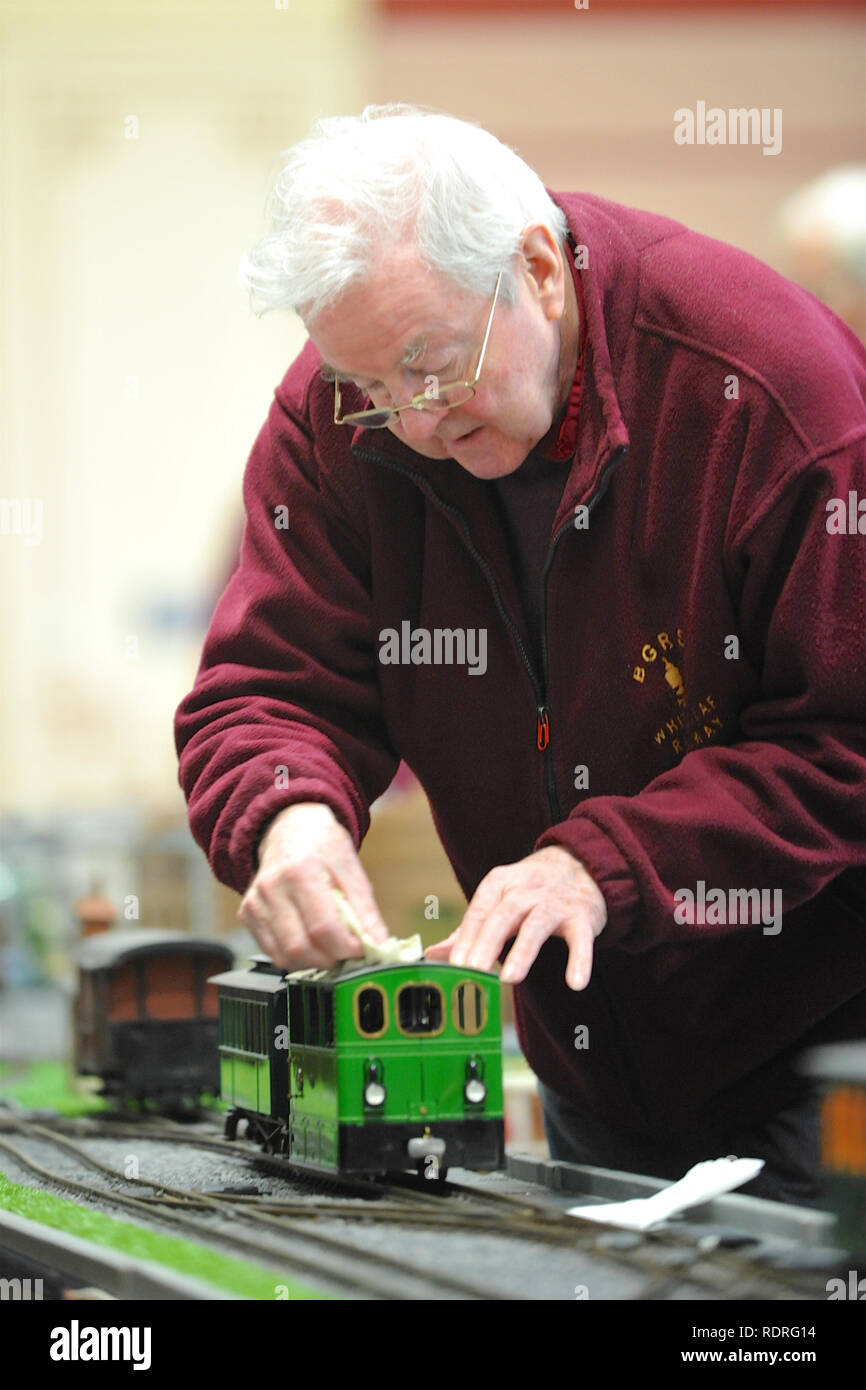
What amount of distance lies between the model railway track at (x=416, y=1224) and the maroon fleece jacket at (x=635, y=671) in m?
0.44

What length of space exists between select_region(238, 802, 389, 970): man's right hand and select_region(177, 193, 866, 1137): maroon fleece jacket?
0.06 meters

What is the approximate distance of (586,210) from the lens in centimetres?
294

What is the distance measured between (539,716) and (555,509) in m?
0.35

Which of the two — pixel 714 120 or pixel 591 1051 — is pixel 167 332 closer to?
pixel 714 120

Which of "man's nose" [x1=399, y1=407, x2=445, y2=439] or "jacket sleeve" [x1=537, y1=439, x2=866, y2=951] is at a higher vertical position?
"man's nose" [x1=399, y1=407, x2=445, y2=439]

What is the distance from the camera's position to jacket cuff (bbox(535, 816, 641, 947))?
8.21 feet

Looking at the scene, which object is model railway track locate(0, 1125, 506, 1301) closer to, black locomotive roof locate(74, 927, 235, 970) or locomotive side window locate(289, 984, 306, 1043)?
locomotive side window locate(289, 984, 306, 1043)

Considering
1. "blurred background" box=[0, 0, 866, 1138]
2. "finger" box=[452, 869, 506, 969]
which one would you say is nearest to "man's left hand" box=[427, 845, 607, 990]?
"finger" box=[452, 869, 506, 969]

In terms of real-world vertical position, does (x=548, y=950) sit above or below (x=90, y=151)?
below

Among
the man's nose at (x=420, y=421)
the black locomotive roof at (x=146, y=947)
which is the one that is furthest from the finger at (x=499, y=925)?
the black locomotive roof at (x=146, y=947)

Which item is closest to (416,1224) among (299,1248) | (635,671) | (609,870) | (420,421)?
(299,1248)

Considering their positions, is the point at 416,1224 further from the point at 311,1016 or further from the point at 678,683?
the point at 678,683

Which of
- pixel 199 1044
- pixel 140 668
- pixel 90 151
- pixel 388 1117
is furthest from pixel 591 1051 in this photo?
pixel 90 151

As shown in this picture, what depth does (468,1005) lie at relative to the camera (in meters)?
2.78
